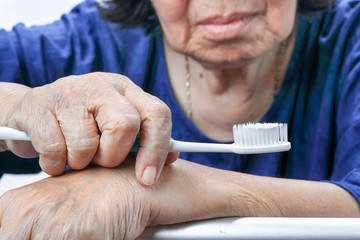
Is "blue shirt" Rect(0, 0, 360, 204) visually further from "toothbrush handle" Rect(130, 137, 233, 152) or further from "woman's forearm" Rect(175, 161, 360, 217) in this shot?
"toothbrush handle" Rect(130, 137, 233, 152)

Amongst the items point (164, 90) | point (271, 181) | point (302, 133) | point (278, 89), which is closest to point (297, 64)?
point (278, 89)

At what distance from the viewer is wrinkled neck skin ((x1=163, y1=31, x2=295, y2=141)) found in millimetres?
1163

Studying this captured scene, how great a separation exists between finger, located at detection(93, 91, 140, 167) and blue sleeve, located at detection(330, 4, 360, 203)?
0.40 metres

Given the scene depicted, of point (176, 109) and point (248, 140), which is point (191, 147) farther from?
point (176, 109)

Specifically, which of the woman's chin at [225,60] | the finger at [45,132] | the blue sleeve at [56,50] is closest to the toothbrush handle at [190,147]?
the finger at [45,132]

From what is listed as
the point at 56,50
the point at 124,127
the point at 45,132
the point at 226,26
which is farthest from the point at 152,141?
the point at 56,50

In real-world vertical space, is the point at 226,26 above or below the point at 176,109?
above

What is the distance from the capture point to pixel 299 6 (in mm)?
1185

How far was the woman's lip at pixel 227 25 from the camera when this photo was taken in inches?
36.7

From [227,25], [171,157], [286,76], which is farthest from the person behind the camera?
[286,76]

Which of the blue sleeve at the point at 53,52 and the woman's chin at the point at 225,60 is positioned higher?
the woman's chin at the point at 225,60

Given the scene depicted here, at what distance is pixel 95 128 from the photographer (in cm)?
61

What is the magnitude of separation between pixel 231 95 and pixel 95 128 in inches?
24.6

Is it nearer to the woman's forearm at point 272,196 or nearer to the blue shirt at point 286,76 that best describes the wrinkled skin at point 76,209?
the woman's forearm at point 272,196
